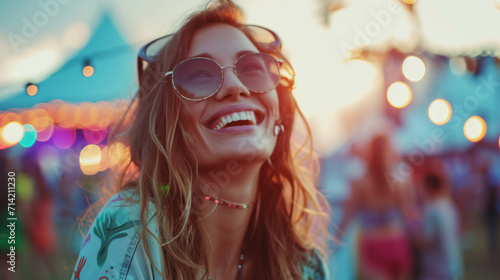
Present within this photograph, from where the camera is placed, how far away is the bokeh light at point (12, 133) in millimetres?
6477

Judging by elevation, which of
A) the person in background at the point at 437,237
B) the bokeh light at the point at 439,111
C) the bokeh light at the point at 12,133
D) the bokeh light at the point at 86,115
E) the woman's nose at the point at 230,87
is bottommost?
the person in background at the point at 437,237

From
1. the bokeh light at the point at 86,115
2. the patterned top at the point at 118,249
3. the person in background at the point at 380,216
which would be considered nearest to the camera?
the patterned top at the point at 118,249

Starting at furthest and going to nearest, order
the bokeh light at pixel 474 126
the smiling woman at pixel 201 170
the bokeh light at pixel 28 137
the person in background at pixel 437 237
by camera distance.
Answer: the bokeh light at pixel 474 126 < the bokeh light at pixel 28 137 < the person in background at pixel 437 237 < the smiling woman at pixel 201 170

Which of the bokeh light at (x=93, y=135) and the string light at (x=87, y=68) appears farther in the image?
the bokeh light at (x=93, y=135)

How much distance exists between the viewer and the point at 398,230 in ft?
12.5

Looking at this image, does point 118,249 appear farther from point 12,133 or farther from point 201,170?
point 12,133

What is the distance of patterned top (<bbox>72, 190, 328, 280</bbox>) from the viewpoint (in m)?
1.22

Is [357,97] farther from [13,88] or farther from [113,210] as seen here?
[113,210]

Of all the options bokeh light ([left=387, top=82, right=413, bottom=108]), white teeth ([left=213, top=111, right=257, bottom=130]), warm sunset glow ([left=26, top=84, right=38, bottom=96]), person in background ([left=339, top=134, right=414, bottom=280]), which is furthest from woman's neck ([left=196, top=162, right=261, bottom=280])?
bokeh light ([left=387, top=82, right=413, bottom=108])

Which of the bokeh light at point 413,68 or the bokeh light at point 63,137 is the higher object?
the bokeh light at point 63,137

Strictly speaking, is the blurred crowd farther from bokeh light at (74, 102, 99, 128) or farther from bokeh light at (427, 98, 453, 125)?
bokeh light at (74, 102, 99, 128)

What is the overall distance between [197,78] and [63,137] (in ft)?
32.8

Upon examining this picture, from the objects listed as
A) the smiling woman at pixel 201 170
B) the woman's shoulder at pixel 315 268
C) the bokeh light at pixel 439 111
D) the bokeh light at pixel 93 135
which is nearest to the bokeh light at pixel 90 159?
the bokeh light at pixel 93 135

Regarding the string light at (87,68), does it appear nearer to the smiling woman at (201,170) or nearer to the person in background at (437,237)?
the smiling woman at (201,170)
